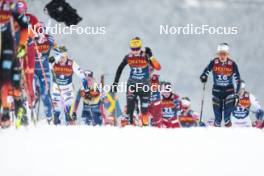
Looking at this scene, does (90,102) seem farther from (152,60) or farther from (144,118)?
(152,60)

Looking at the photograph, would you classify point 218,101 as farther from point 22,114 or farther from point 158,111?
point 22,114

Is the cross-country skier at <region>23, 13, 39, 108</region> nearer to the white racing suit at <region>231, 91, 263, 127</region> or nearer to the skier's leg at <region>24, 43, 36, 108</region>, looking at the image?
the skier's leg at <region>24, 43, 36, 108</region>

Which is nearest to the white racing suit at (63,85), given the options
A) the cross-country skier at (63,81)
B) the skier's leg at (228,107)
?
the cross-country skier at (63,81)

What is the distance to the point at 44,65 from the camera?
15.8 feet

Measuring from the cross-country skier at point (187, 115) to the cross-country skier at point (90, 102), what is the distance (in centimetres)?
75

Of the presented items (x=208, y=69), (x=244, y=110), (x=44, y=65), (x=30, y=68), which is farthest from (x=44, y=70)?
(x=244, y=110)

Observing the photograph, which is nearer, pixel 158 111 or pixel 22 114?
pixel 22 114

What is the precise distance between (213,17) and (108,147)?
1.51m

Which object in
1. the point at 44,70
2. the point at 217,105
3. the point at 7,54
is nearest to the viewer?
the point at 7,54

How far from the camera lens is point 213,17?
489cm

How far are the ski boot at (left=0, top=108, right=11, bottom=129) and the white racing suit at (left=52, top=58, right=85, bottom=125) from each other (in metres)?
0.44

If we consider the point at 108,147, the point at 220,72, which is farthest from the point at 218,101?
the point at 108,147

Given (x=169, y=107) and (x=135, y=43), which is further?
(x=169, y=107)

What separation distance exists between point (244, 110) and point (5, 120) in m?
2.18
